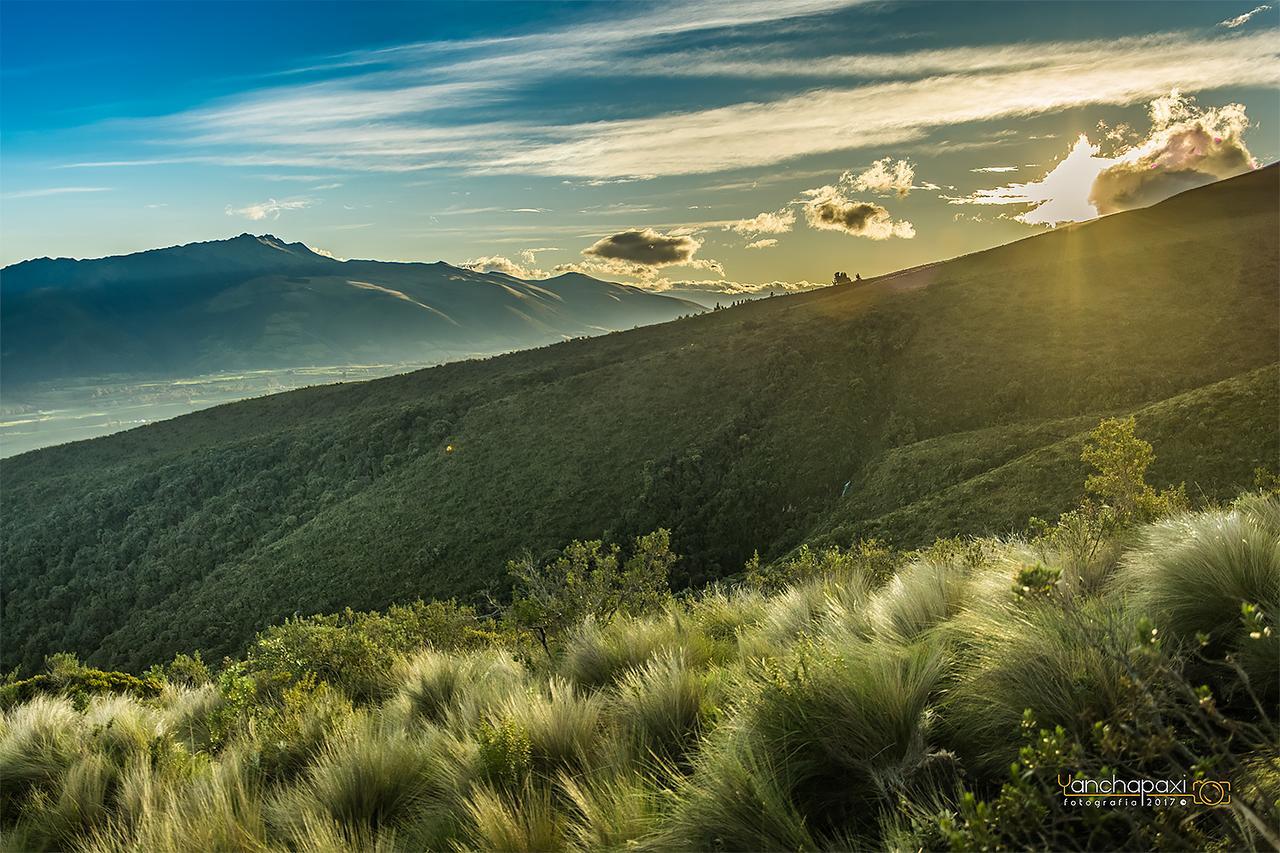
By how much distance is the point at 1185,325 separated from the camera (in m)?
52.5

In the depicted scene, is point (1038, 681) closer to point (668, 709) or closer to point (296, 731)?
point (668, 709)

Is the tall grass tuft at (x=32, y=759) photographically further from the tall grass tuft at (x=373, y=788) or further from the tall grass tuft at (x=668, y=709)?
the tall grass tuft at (x=668, y=709)

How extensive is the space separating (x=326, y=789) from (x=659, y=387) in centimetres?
6416

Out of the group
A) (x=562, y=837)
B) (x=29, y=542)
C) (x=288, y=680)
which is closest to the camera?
(x=562, y=837)

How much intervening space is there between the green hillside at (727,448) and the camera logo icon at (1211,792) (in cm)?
3023

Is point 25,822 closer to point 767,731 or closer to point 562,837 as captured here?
point 562,837

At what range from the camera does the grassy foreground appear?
2758 millimetres

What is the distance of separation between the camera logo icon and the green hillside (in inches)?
1190

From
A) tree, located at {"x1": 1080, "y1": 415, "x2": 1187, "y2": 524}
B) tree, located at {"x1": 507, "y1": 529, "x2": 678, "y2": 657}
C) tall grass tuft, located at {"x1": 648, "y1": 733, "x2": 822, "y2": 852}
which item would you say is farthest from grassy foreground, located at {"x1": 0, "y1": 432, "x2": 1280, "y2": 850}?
tree, located at {"x1": 507, "y1": 529, "x2": 678, "y2": 657}

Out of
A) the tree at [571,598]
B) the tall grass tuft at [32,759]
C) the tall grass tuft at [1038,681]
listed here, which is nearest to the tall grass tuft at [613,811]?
the tall grass tuft at [1038,681]

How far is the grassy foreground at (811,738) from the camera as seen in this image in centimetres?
276

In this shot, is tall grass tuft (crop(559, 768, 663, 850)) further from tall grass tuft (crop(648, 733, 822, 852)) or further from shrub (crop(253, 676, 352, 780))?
shrub (crop(253, 676, 352, 780))

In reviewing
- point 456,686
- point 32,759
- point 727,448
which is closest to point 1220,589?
point 456,686

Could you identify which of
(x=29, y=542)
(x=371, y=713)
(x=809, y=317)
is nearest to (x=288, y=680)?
(x=371, y=713)
